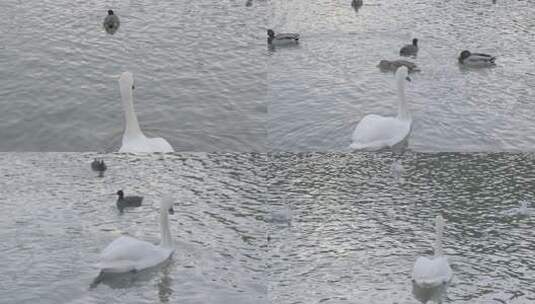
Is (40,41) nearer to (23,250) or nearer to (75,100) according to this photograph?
(75,100)

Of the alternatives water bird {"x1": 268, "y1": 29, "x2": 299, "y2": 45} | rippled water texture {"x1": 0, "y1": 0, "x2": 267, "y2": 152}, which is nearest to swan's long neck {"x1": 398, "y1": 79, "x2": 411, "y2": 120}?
rippled water texture {"x1": 0, "y1": 0, "x2": 267, "y2": 152}

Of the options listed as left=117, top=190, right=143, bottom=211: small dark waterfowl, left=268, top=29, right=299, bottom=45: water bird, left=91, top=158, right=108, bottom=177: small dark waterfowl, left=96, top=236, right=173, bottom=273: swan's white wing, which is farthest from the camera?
left=268, top=29, right=299, bottom=45: water bird

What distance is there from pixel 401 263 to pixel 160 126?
14.2ft

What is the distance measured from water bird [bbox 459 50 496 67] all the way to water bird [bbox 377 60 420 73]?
65 centimetres

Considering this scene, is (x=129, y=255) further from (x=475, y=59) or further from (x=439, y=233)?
(x=475, y=59)

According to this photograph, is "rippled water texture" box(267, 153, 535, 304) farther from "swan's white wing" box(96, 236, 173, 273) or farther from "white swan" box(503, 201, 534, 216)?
"swan's white wing" box(96, 236, 173, 273)

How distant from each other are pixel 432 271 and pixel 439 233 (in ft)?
1.90

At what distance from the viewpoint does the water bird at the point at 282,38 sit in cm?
1394

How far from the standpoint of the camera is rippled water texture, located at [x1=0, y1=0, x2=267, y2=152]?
37.3 feet

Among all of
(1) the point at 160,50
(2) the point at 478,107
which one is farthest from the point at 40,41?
(2) the point at 478,107

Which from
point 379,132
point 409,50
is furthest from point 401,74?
point 409,50

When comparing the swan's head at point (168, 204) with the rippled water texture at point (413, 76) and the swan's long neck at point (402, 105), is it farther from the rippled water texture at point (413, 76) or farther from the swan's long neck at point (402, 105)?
the swan's long neck at point (402, 105)

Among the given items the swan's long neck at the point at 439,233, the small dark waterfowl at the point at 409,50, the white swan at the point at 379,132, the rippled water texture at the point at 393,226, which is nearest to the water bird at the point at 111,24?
the small dark waterfowl at the point at 409,50

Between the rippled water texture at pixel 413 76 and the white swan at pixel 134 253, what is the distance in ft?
8.15
